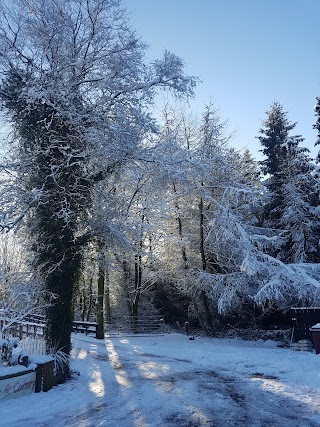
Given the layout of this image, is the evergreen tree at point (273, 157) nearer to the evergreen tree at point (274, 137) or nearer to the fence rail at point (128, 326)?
the evergreen tree at point (274, 137)

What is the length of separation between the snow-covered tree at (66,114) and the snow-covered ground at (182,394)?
7.31 feet

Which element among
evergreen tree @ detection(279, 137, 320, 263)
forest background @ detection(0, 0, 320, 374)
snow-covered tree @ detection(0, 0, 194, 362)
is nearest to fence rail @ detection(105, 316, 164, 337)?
evergreen tree @ detection(279, 137, 320, 263)

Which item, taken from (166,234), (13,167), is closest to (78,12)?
(13,167)

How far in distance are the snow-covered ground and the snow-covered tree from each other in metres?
2.23

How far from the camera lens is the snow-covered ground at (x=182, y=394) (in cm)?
680

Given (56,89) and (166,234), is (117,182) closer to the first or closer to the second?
(56,89)

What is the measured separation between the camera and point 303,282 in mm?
18047

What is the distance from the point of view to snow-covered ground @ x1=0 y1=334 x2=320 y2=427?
6.80 meters

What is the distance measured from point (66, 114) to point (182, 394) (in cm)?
813

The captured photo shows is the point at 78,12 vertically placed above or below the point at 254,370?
above

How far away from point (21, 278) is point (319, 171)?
51.2 ft

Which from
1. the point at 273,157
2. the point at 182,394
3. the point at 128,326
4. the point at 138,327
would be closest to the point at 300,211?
the point at 273,157

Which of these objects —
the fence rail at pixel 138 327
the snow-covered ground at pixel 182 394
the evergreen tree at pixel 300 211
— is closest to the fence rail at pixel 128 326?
the fence rail at pixel 138 327

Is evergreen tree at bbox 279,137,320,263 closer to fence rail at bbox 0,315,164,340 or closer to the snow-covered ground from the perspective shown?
the snow-covered ground
